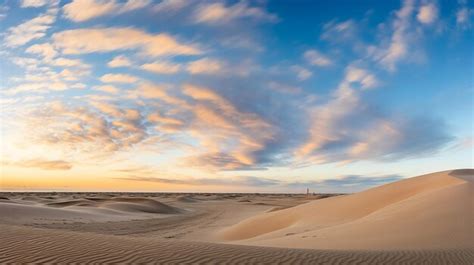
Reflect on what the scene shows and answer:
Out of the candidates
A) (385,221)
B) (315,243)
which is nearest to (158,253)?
(315,243)

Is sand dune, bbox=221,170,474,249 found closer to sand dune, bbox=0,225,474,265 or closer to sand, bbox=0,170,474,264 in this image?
sand, bbox=0,170,474,264

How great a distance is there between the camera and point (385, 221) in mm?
14297

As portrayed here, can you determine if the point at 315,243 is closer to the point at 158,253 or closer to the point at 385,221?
the point at 385,221

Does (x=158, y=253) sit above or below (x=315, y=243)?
above

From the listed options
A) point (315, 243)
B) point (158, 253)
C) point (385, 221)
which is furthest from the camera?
point (385, 221)

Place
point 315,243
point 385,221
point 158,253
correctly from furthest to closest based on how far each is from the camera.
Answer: point 385,221
point 315,243
point 158,253

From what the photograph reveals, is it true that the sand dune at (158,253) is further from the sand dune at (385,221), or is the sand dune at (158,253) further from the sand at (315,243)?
the sand dune at (385,221)

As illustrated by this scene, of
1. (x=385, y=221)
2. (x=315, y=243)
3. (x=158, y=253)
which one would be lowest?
(x=315, y=243)

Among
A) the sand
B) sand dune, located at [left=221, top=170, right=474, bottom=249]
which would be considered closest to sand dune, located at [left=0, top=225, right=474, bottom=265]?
the sand

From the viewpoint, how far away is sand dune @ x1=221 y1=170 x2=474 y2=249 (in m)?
11.1

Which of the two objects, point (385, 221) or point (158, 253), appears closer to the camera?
point (158, 253)

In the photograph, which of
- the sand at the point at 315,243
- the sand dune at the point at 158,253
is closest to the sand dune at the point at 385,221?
the sand at the point at 315,243

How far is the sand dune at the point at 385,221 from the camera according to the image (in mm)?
11148

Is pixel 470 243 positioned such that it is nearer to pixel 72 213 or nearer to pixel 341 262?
pixel 341 262
